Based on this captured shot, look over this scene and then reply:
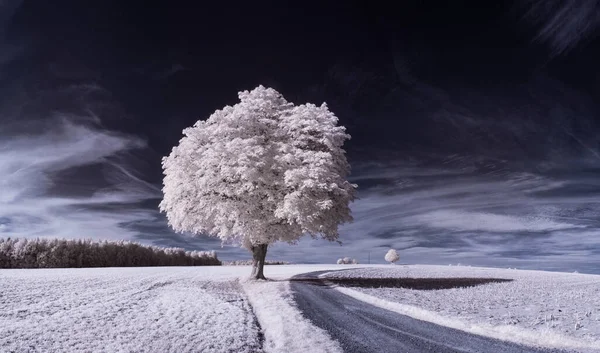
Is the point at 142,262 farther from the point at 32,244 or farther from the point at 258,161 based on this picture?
the point at 258,161

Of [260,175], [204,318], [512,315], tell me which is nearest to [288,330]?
[204,318]

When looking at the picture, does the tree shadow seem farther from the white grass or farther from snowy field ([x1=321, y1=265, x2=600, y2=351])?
the white grass

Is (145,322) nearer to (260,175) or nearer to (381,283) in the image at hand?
(260,175)

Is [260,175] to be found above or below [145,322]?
above

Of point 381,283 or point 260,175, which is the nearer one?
point 260,175

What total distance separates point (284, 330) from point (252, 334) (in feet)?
3.32

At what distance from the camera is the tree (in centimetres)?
2700

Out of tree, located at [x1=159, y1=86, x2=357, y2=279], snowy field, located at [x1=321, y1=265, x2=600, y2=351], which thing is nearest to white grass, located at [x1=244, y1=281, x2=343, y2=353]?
snowy field, located at [x1=321, y1=265, x2=600, y2=351]

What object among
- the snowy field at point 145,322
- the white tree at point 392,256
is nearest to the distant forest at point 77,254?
the snowy field at point 145,322

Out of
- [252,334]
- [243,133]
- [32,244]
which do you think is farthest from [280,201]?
[32,244]

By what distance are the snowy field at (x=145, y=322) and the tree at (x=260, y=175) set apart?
7685 mm

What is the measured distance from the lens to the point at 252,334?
12.5m

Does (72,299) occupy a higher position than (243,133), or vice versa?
(243,133)

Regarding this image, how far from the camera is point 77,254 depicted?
55375 millimetres
